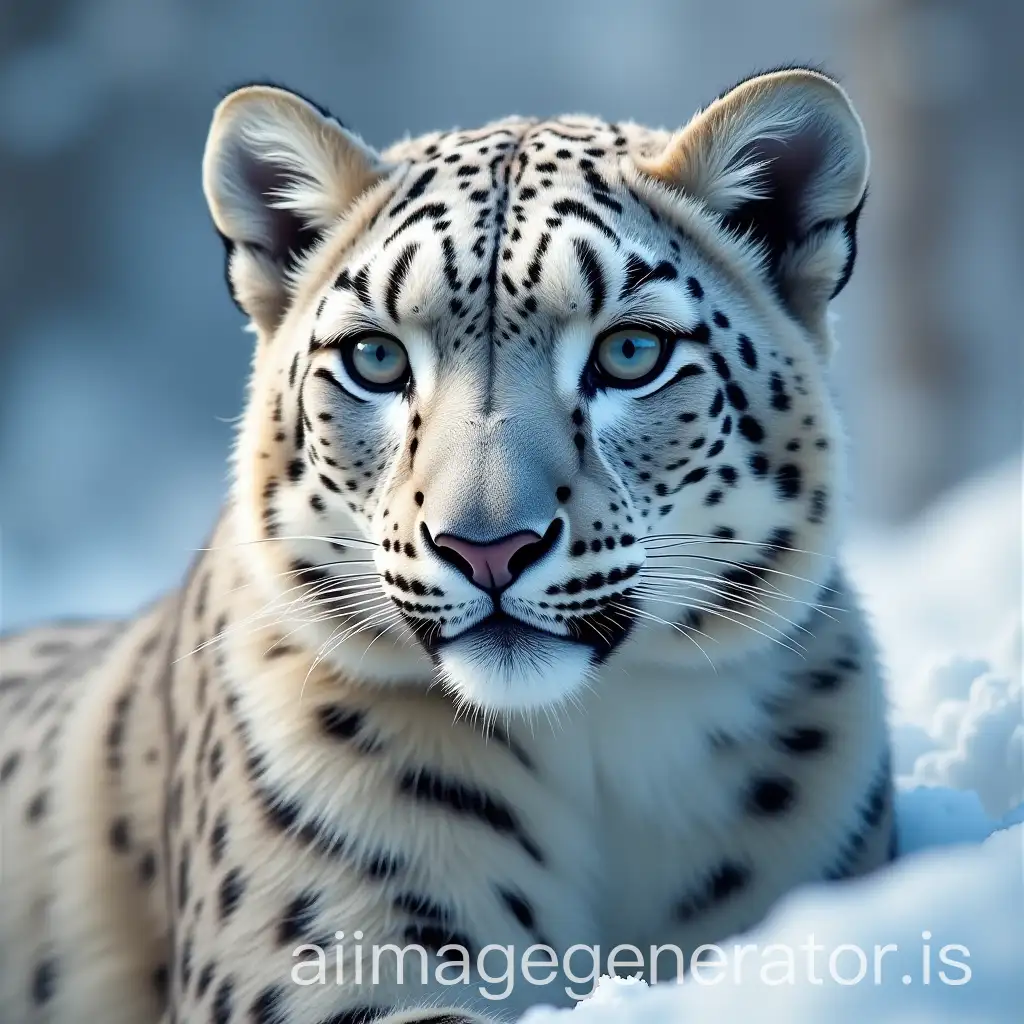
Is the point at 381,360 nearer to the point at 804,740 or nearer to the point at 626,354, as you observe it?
the point at 626,354

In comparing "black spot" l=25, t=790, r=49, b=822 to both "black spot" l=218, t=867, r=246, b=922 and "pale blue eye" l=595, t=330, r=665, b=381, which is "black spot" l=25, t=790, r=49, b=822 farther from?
"pale blue eye" l=595, t=330, r=665, b=381

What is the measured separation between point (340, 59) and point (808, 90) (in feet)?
32.8

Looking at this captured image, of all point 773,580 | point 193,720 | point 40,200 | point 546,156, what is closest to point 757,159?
point 546,156

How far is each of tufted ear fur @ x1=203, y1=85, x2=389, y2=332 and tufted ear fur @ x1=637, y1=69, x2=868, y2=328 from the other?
1.48 ft

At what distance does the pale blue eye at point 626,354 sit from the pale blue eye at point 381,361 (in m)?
0.27

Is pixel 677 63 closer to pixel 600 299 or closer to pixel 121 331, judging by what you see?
pixel 121 331

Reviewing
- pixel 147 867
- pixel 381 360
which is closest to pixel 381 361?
pixel 381 360

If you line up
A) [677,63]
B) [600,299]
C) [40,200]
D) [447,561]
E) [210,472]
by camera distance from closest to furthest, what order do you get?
[447,561] → [600,299] → [40,200] → [210,472] → [677,63]

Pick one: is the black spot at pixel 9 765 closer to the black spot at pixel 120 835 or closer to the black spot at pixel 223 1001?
the black spot at pixel 120 835

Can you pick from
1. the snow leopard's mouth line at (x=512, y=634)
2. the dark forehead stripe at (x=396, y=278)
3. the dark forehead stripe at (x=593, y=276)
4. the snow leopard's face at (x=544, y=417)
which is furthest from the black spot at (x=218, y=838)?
the dark forehead stripe at (x=593, y=276)

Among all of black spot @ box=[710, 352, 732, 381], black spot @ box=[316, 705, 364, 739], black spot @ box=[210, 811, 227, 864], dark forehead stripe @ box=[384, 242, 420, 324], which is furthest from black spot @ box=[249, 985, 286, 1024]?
black spot @ box=[710, 352, 732, 381]

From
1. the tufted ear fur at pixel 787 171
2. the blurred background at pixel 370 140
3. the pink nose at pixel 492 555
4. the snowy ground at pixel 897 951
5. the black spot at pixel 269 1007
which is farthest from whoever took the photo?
the blurred background at pixel 370 140

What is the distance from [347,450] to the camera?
2.04m

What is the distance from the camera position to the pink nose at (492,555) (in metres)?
1.75
